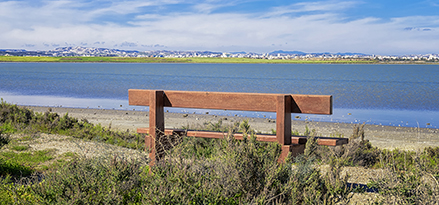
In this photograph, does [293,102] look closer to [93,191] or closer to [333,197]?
[333,197]

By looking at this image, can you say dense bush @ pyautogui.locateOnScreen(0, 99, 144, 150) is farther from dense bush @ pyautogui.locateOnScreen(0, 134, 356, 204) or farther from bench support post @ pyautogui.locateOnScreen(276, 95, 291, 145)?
dense bush @ pyautogui.locateOnScreen(0, 134, 356, 204)

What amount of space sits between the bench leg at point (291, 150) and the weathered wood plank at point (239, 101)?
0.41m

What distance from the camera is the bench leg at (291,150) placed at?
423cm

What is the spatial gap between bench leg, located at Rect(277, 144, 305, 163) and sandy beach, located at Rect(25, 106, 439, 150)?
8.11 m

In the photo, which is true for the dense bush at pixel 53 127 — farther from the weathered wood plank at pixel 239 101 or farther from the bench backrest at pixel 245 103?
the weathered wood plank at pixel 239 101

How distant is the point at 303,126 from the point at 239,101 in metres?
12.7

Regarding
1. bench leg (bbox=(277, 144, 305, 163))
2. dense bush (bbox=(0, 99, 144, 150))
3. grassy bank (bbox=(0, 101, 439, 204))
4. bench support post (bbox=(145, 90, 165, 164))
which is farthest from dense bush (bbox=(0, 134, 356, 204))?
→ dense bush (bbox=(0, 99, 144, 150))

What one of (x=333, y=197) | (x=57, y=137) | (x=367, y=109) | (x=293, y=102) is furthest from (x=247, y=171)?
(x=367, y=109)

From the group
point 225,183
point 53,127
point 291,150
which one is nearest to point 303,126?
point 53,127

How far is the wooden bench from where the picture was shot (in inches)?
163

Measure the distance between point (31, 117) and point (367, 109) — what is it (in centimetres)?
2121

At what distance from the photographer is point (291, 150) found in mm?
4297

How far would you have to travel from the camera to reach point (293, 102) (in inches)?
168

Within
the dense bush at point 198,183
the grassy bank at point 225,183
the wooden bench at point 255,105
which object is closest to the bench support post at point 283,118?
the wooden bench at point 255,105
